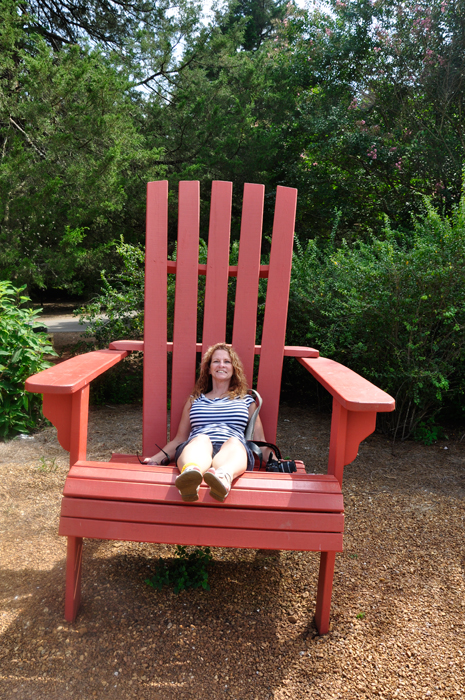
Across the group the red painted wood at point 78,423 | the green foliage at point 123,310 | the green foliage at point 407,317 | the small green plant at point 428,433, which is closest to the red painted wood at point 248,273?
the red painted wood at point 78,423

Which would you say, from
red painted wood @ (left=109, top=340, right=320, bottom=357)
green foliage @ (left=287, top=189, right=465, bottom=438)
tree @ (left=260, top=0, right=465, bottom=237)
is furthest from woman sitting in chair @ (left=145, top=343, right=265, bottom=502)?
tree @ (left=260, top=0, right=465, bottom=237)

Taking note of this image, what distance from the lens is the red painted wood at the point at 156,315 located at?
2166mm

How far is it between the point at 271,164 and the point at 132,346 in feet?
21.9

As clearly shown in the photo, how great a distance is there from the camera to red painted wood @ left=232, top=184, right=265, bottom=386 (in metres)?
2.27

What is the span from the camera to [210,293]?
7.52ft

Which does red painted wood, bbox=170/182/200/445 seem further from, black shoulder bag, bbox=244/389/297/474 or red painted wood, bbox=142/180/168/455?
black shoulder bag, bbox=244/389/297/474

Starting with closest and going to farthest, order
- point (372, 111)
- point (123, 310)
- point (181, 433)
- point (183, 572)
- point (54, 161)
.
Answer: point (183, 572), point (181, 433), point (123, 310), point (54, 161), point (372, 111)

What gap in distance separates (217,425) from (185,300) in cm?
65

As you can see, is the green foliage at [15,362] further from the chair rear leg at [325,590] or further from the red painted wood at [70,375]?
the chair rear leg at [325,590]

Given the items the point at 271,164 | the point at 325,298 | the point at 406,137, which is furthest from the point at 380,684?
the point at 271,164

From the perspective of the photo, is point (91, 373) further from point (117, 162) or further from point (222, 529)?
point (117, 162)

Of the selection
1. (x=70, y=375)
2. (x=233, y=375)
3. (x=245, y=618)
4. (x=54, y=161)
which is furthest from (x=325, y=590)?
(x=54, y=161)

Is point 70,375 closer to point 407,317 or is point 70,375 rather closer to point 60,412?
point 60,412

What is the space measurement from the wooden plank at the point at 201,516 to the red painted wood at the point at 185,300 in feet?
2.68
